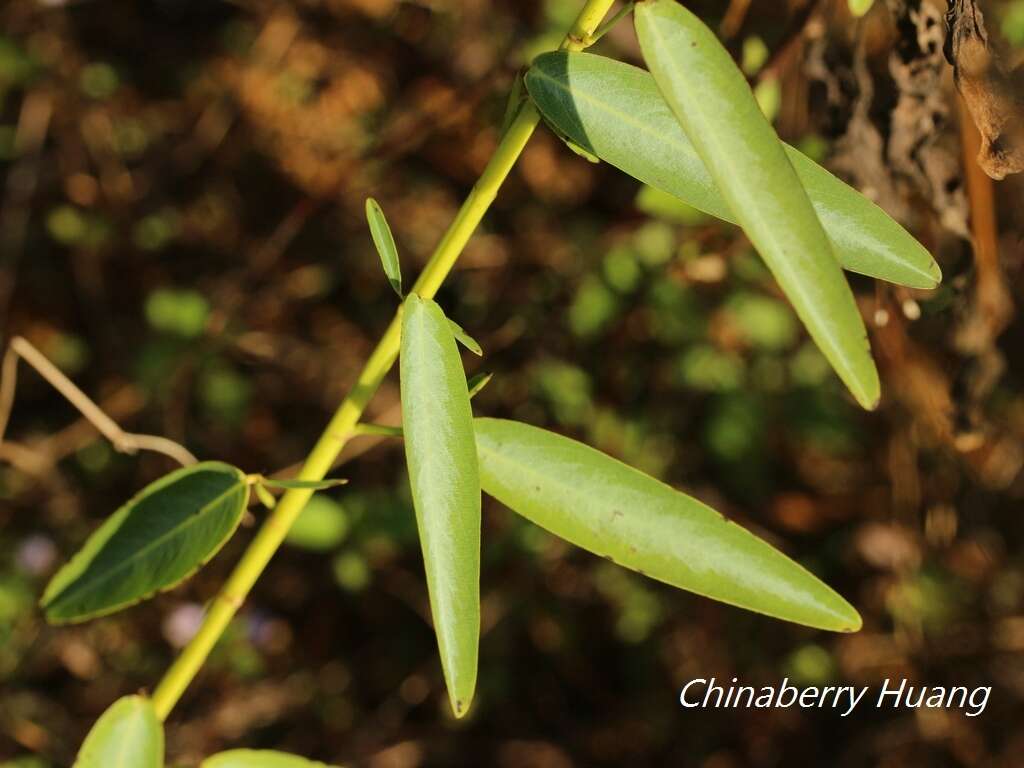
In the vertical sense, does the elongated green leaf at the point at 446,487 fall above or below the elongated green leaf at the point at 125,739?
above

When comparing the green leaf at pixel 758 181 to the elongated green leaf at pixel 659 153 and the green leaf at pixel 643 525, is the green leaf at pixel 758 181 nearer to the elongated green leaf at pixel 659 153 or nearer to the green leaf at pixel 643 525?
the elongated green leaf at pixel 659 153

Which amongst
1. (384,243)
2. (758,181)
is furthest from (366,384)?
(758,181)

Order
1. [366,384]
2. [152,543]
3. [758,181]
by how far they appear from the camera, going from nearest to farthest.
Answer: [758,181] < [366,384] < [152,543]

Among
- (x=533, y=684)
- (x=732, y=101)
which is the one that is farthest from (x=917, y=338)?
(x=732, y=101)

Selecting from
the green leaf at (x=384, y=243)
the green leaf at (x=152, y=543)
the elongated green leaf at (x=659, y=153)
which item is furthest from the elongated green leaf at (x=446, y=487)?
the green leaf at (x=152, y=543)

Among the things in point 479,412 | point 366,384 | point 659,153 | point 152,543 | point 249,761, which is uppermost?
point 659,153

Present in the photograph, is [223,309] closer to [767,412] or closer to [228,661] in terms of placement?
[228,661]

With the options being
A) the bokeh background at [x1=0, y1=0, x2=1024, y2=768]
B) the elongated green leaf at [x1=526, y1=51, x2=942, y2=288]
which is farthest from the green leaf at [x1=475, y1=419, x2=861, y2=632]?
the bokeh background at [x1=0, y1=0, x2=1024, y2=768]

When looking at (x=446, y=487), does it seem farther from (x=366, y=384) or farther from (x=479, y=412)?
(x=479, y=412)
